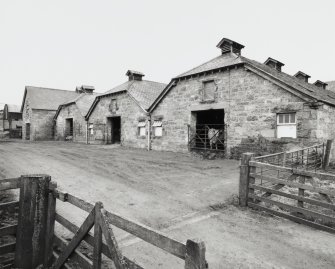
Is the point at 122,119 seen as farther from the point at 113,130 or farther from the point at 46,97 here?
the point at 46,97

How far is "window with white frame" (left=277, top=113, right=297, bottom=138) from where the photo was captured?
42.7ft

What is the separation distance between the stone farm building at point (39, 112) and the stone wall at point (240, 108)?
2513 centimetres

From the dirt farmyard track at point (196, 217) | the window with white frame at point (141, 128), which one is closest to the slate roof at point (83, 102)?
the window with white frame at point (141, 128)

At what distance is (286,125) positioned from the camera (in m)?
13.2

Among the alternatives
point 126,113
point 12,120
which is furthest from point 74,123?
point 12,120

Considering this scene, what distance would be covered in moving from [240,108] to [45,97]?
1357 inches

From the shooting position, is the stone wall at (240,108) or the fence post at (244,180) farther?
the stone wall at (240,108)

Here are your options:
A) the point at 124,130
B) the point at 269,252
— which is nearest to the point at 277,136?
the point at 269,252

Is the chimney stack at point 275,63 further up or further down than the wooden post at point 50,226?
further up

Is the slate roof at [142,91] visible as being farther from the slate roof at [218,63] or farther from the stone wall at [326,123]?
the stone wall at [326,123]

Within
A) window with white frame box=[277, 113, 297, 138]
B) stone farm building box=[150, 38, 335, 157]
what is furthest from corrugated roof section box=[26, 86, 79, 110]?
window with white frame box=[277, 113, 297, 138]

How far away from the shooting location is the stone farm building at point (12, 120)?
147 feet

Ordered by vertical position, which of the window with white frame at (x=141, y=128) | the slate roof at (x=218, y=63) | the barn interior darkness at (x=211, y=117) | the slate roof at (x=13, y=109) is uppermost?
the slate roof at (x=218, y=63)

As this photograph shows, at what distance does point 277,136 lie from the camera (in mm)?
13516
